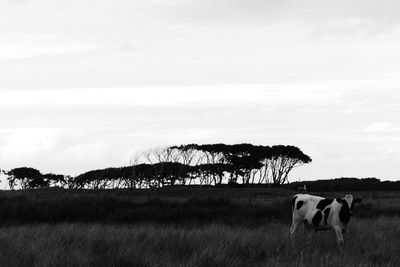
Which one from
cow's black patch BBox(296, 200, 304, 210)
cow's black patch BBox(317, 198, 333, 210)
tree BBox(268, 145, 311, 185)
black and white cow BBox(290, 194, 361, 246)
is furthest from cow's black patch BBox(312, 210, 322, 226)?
tree BBox(268, 145, 311, 185)

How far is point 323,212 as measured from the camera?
14.5 metres

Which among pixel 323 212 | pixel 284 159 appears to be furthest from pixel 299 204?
pixel 284 159

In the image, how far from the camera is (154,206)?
2695cm

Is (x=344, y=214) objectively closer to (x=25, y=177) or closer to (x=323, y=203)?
(x=323, y=203)

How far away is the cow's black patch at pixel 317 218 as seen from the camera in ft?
47.5

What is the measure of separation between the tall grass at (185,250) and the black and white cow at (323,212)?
1.11 metres

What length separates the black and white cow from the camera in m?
14.0

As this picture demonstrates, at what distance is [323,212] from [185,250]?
5.37 meters

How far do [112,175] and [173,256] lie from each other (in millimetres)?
79058

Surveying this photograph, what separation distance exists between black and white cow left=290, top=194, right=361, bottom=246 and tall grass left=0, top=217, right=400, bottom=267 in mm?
1109

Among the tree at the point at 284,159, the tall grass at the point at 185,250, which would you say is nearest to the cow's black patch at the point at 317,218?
the tall grass at the point at 185,250

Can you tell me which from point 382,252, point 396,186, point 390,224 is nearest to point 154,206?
point 390,224

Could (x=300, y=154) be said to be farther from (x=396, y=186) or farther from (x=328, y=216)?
(x=328, y=216)

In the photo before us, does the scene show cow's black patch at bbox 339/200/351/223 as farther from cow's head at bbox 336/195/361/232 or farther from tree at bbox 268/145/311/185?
tree at bbox 268/145/311/185
